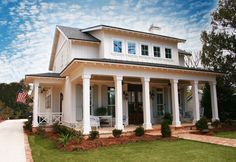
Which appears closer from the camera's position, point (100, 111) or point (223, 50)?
point (100, 111)

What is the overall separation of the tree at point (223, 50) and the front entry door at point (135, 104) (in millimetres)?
6181

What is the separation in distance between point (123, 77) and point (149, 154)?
309 inches

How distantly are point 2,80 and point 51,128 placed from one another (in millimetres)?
34139

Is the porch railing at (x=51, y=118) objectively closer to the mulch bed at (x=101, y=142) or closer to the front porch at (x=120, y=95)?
the front porch at (x=120, y=95)

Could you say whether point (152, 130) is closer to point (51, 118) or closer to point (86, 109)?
point (86, 109)

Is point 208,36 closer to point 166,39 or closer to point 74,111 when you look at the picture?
point 166,39

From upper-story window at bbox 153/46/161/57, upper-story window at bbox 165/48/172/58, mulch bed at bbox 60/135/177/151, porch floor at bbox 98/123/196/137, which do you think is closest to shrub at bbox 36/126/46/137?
porch floor at bbox 98/123/196/137

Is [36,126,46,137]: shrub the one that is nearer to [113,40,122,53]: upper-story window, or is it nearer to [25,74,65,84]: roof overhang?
[25,74,65,84]: roof overhang

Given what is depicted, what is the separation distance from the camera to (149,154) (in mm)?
8461

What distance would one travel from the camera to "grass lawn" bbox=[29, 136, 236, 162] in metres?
7.76

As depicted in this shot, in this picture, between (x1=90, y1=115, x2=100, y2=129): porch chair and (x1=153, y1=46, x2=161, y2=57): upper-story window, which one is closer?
(x1=90, y1=115, x2=100, y2=129): porch chair

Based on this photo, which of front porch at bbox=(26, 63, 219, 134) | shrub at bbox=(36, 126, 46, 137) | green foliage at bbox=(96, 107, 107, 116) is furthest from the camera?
shrub at bbox=(36, 126, 46, 137)

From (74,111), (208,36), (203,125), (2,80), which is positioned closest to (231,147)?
(203,125)

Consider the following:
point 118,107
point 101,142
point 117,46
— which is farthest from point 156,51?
point 101,142
